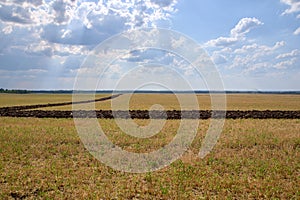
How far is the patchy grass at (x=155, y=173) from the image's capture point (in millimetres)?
9633

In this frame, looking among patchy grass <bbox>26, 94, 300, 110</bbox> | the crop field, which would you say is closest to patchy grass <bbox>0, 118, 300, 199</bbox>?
the crop field

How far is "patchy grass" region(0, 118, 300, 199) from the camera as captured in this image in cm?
963

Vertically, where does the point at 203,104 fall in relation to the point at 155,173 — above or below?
above

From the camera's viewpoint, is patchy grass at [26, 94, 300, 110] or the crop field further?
patchy grass at [26, 94, 300, 110]

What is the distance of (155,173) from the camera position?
472 inches

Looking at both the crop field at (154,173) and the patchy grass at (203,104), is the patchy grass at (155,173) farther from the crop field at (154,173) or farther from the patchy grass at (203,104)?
the patchy grass at (203,104)

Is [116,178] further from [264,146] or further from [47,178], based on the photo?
[264,146]

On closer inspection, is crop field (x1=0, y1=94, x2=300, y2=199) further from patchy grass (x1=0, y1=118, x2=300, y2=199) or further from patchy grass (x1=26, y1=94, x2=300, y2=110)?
patchy grass (x1=26, y1=94, x2=300, y2=110)

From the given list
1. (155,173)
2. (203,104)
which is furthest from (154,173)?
(203,104)

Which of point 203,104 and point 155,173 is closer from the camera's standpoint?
point 155,173

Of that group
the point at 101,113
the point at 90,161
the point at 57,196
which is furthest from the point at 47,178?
the point at 101,113

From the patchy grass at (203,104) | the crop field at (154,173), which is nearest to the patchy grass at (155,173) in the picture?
the crop field at (154,173)

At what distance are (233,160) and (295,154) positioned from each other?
3587mm

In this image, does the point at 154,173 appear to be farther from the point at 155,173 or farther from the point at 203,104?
the point at 203,104
